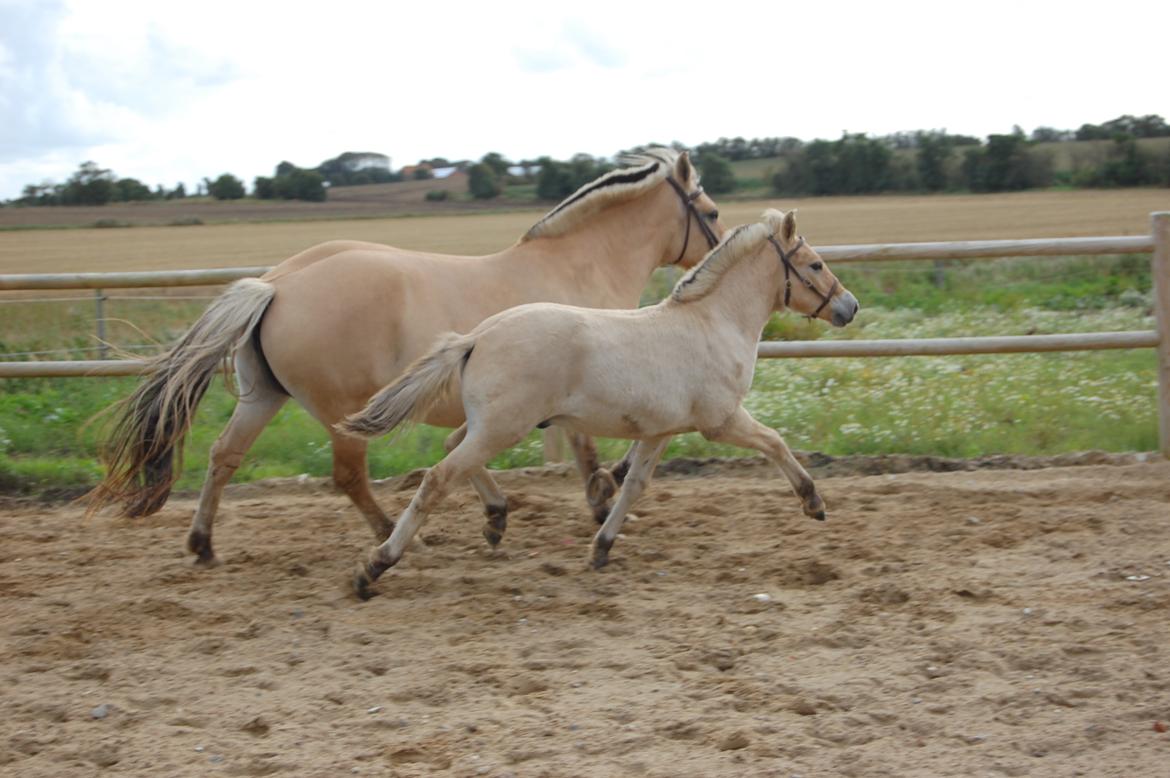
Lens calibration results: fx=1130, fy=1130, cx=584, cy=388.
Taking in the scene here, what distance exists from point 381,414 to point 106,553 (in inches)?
76.2

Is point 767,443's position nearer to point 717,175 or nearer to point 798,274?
point 798,274

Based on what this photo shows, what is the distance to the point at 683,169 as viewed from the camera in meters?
5.72

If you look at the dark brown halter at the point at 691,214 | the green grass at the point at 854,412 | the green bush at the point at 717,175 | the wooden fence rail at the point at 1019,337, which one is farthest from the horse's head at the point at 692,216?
the green bush at the point at 717,175

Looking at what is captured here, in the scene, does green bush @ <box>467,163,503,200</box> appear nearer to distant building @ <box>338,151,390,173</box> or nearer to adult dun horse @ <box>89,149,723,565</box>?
distant building @ <box>338,151,390,173</box>

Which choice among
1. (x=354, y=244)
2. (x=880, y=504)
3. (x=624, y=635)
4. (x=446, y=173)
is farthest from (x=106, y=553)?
(x=446, y=173)

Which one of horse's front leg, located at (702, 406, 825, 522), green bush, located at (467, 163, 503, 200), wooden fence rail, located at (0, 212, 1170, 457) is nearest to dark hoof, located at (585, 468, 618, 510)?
horse's front leg, located at (702, 406, 825, 522)

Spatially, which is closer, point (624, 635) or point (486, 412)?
point (624, 635)

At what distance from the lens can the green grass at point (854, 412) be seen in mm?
6918

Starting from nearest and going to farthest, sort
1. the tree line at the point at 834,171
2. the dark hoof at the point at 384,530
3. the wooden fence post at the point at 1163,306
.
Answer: the dark hoof at the point at 384,530, the wooden fence post at the point at 1163,306, the tree line at the point at 834,171

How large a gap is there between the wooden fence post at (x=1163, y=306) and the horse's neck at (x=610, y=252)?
2885mm

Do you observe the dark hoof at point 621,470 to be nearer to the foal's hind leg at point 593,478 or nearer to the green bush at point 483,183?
the foal's hind leg at point 593,478

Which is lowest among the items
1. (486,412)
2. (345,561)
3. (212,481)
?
(345,561)

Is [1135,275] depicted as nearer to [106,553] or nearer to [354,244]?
[354,244]

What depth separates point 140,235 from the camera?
920 inches
